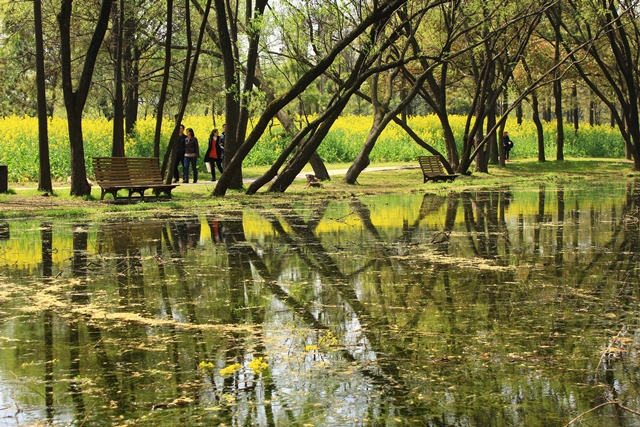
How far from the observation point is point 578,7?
117ft

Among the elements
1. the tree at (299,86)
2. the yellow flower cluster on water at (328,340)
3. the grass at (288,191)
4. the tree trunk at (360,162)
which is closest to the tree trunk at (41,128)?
the grass at (288,191)

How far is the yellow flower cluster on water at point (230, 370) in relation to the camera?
5.27m

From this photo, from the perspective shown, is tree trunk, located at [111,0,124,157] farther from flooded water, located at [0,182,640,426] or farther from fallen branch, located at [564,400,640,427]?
fallen branch, located at [564,400,640,427]

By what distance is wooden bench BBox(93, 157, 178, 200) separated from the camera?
20922 mm

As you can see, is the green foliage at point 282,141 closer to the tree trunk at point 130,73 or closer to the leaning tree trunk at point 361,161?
Result: the tree trunk at point 130,73

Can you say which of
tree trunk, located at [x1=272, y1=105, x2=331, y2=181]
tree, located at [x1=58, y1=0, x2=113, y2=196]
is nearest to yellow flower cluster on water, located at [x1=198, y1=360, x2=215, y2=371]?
tree, located at [x1=58, y1=0, x2=113, y2=196]

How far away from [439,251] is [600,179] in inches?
901

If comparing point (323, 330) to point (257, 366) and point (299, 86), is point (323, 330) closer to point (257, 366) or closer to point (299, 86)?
point (257, 366)

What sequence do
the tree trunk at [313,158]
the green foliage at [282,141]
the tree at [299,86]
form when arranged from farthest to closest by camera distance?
1. the tree trunk at [313,158]
2. the green foliage at [282,141]
3. the tree at [299,86]

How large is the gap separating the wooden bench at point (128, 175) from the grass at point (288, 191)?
0.39 meters

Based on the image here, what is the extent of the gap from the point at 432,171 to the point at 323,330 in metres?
24.5

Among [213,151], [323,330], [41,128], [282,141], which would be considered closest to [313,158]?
[213,151]

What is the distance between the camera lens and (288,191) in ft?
82.7

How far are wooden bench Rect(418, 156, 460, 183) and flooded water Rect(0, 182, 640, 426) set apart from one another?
1698 cm
